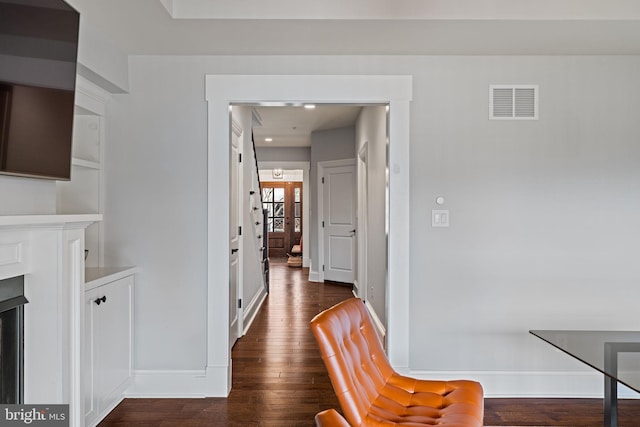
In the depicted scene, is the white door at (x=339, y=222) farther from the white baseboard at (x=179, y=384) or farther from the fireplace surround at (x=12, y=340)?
the fireplace surround at (x=12, y=340)

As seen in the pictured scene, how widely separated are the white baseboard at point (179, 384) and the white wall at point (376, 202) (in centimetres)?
159

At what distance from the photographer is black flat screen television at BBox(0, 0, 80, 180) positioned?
159 centimetres

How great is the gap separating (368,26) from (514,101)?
1.21 meters

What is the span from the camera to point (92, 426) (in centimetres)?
240

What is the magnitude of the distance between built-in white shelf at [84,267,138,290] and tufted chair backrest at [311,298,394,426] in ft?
4.24

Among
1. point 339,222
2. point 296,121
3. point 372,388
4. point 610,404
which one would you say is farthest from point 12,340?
point 339,222

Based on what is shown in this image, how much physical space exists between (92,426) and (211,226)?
1.35 meters

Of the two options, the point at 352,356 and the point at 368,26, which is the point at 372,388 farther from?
the point at 368,26

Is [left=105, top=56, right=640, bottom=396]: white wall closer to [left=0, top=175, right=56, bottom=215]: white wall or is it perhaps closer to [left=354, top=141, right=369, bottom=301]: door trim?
[left=0, top=175, right=56, bottom=215]: white wall

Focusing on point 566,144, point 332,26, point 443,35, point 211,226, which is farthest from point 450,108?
point 211,226

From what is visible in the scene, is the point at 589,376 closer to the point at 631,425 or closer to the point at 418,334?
the point at 631,425

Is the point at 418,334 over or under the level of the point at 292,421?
over

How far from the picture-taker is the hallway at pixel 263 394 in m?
2.62

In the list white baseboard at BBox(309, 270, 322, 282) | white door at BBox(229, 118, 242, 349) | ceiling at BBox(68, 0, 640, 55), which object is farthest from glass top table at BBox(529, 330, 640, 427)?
white baseboard at BBox(309, 270, 322, 282)
